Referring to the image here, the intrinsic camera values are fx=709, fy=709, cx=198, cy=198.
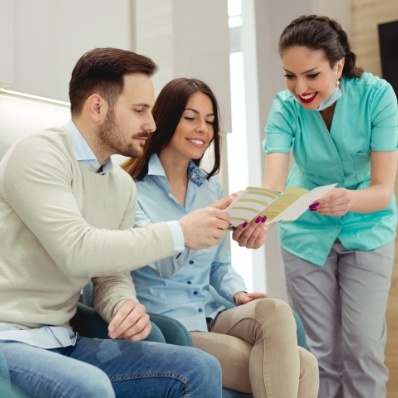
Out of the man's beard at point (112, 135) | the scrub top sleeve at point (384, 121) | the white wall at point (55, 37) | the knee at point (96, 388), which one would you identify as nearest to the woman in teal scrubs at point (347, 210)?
the scrub top sleeve at point (384, 121)

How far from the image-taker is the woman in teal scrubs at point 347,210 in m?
2.58

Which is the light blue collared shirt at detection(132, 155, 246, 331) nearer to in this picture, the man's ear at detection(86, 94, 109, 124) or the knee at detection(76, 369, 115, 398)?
the man's ear at detection(86, 94, 109, 124)

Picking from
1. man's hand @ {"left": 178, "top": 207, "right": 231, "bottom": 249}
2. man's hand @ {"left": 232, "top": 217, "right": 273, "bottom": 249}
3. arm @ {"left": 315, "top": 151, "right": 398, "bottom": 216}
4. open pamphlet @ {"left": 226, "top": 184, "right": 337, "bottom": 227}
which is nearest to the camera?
man's hand @ {"left": 178, "top": 207, "right": 231, "bottom": 249}

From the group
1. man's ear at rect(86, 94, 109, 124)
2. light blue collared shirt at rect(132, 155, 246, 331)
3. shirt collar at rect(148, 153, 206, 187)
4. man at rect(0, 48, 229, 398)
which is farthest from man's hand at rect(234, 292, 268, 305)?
man's ear at rect(86, 94, 109, 124)

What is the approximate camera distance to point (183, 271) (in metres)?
2.19

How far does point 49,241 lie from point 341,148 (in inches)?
56.4

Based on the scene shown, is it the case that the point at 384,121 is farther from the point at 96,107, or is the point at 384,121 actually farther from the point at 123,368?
the point at 123,368

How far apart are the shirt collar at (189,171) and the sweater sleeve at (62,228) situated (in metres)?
0.63

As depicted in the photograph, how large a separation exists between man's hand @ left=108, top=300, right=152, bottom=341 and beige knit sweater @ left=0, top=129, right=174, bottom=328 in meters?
0.07

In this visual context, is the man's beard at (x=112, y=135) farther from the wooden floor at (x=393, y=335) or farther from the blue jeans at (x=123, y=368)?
the wooden floor at (x=393, y=335)

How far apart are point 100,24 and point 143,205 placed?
788mm

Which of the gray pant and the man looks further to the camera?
the gray pant

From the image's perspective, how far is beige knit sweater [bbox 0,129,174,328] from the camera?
1.55 metres

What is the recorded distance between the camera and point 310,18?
2516 mm
